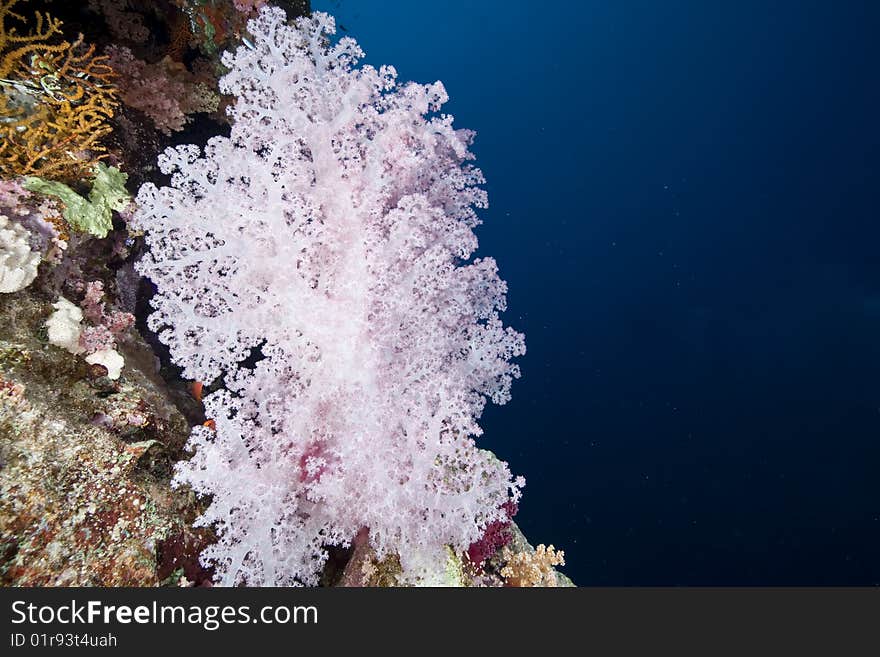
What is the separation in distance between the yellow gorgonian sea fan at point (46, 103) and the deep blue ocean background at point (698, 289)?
92.3 feet

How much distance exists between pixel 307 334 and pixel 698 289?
51.6 m

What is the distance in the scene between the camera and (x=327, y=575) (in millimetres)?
3459

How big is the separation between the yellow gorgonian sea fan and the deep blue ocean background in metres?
28.1

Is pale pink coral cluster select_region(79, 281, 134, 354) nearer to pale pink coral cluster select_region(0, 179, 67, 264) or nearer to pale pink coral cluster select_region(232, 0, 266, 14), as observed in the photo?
pale pink coral cluster select_region(0, 179, 67, 264)

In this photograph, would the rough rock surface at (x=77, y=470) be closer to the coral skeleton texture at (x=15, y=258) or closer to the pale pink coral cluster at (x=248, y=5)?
the coral skeleton texture at (x=15, y=258)

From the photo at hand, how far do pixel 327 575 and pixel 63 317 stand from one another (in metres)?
2.68

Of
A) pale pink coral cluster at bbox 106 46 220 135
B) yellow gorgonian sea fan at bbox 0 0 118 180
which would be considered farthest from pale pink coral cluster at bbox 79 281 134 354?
pale pink coral cluster at bbox 106 46 220 135

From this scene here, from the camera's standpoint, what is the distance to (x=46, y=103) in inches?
137

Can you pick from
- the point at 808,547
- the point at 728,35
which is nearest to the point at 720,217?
the point at 728,35

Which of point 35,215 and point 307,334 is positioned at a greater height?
point 35,215

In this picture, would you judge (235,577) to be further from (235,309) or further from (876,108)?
(876,108)

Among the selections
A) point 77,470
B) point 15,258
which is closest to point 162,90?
point 15,258

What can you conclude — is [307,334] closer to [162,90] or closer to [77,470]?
[77,470]

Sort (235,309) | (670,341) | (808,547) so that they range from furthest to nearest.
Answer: (670,341) < (808,547) < (235,309)
